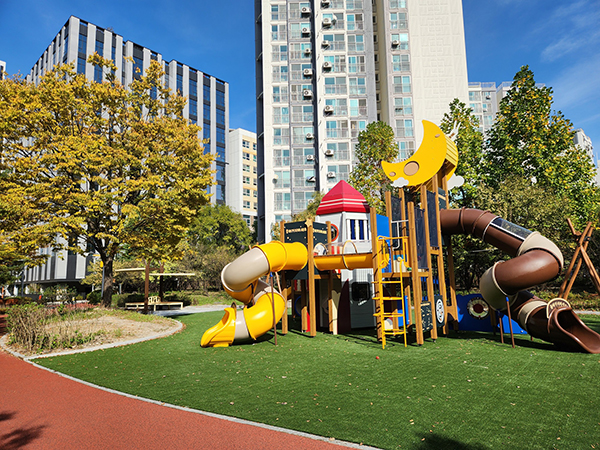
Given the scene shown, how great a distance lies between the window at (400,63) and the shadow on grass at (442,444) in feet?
182

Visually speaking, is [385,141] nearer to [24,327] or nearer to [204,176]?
[204,176]

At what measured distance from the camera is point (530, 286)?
448 inches

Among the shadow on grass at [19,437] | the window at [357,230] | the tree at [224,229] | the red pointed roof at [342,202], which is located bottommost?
the shadow on grass at [19,437]

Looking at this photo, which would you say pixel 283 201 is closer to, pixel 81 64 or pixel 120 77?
pixel 120 77

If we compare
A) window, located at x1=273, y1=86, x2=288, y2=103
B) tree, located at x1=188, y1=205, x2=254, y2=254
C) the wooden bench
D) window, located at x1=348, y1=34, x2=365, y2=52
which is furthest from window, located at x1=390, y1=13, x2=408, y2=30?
the wooden bench

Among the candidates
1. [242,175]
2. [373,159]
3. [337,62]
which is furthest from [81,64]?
[373,159]

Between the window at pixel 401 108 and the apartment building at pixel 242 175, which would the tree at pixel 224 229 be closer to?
the apartment building at pixel 242 175

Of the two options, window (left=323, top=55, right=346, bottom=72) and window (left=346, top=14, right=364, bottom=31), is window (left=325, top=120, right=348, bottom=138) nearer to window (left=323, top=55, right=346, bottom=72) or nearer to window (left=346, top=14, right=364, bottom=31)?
window (left=323, top=55, right=346, bottom=72)

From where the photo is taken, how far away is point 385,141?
31.4 metres

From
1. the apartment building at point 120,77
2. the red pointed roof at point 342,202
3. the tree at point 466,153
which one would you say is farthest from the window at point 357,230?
the apartment building at point 120,77

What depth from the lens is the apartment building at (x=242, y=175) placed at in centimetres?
7900

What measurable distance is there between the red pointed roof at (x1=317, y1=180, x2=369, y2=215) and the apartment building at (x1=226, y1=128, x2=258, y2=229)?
198ft

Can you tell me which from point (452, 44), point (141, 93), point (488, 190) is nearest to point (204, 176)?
point (141, 93)

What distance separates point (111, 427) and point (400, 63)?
57.0m
